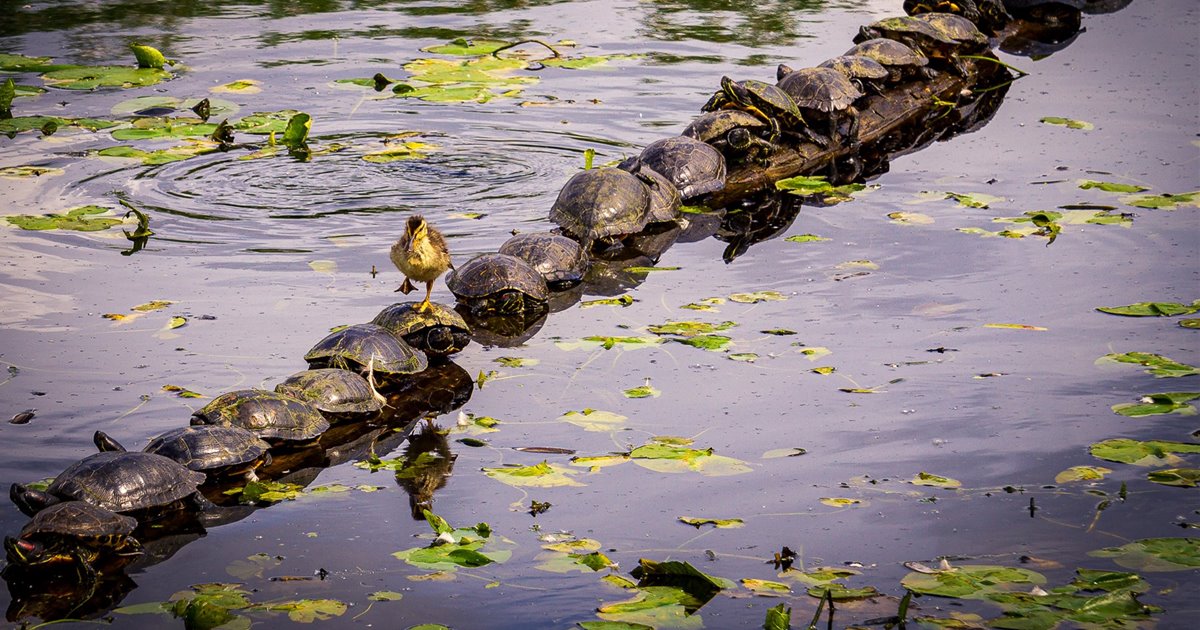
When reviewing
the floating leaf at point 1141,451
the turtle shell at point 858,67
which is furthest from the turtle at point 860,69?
the floating leaf at point 1141,451

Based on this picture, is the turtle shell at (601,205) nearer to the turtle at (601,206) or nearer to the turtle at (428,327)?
the turtle at (601,206)

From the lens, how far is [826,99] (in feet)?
35.3

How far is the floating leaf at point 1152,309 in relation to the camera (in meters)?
7.26

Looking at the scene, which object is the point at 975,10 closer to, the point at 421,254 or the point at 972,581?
the point at 421,254

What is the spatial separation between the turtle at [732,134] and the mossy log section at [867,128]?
0.11 meters

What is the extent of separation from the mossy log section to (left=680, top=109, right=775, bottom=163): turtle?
11 centimetres

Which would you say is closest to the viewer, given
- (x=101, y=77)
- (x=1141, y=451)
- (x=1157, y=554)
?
(x=1157, y=554)

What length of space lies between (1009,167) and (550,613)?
279 inches

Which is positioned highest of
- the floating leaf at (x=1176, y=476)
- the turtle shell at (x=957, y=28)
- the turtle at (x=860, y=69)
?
the turtle shell at (x=957, y=28)

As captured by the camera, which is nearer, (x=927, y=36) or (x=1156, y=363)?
(x=1156, y=363)

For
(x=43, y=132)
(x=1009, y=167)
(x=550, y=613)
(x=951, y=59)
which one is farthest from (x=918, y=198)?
(x=43, y=132)

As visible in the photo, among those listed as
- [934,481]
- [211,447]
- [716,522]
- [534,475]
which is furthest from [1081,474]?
[211,447]

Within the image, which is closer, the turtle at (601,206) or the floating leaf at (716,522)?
the floating leaf at (716,522)

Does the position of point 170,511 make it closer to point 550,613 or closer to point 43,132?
point 550,613
